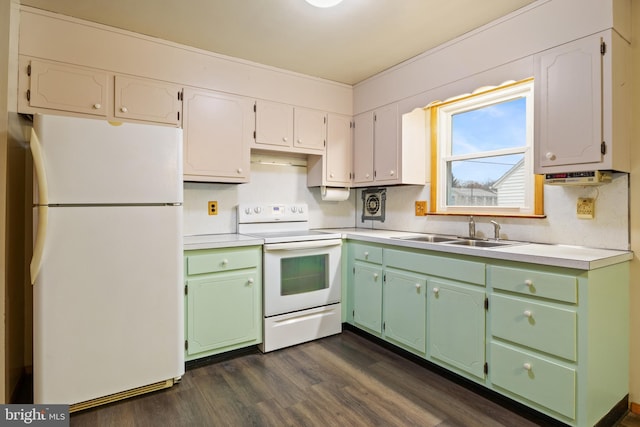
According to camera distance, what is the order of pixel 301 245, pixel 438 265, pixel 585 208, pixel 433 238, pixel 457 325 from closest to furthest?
pixel 585 208 → pixel 457 325 → pixel 438 265 → pixel 301 245 → pixel 433 238

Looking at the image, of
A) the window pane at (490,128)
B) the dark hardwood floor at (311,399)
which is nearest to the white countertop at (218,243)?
the dark hardwood floor at (311,399)

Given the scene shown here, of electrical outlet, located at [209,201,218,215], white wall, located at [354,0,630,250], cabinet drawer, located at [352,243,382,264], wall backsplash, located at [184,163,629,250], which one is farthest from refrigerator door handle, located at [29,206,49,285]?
white wall, located at [354,0,630,250]

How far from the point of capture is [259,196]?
3.17m

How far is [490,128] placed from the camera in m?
2.64

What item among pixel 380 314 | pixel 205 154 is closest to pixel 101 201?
pixel 205 154

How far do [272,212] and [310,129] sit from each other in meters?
0.83

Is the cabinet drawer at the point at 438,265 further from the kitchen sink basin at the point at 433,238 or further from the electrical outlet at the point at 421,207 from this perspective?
the electrical outlet at the point at 421,207

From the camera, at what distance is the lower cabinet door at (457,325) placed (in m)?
1.99

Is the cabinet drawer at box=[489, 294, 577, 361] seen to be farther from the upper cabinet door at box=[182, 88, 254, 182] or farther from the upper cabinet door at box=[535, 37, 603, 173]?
the upper cabinet door at box=[182, 88, 254, 182]

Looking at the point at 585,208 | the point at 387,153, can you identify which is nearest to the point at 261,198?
the point at 387,153

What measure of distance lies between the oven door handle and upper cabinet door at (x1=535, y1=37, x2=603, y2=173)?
1534 mm

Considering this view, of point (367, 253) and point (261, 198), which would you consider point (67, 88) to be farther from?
point (367, 253)

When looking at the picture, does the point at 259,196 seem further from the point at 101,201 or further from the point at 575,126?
the point at 575,126

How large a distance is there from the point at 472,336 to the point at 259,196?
2047 mm
